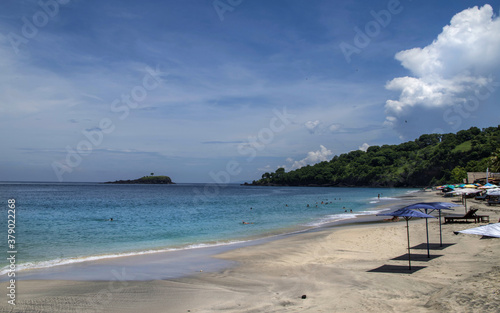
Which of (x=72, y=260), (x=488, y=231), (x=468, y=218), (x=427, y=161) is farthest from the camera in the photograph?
(x=427, y=161)

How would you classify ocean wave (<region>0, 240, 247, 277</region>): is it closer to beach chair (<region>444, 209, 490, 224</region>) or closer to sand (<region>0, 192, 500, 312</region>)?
sand (<region>0, 192, 500, 312</region>)

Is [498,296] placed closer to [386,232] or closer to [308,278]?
[308,278]

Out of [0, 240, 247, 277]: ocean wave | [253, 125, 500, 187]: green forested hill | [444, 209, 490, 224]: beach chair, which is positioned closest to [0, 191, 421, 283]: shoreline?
[0, 240, 247, 277]: ocean wave

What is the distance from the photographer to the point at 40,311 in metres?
8.40

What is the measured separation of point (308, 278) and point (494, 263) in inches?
232

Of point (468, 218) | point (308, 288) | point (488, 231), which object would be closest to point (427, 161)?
point (468, 218)

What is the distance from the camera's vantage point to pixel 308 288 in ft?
32.1

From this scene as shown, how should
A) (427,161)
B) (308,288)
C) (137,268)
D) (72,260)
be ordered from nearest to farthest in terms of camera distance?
(308,288) → (137,268) → (72,260) → (427,161)

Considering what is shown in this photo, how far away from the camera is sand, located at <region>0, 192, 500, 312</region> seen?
26.6ft

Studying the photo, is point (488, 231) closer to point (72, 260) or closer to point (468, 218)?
point (72, 260)

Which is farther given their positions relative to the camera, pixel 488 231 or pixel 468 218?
pixel 468 218

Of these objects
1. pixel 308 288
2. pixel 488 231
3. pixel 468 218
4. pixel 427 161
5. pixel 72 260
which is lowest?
pixel 72 260

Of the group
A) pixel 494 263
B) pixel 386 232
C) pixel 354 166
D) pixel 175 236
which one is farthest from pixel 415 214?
pixel 354 166

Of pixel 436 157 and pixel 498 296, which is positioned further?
pixel 436 157
